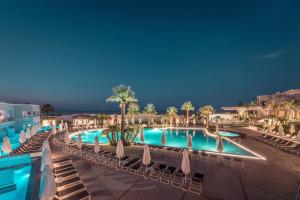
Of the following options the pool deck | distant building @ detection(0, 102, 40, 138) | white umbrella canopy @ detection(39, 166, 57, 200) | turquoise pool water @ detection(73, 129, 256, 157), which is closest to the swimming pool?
the pool deck

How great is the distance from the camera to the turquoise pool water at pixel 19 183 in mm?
7616

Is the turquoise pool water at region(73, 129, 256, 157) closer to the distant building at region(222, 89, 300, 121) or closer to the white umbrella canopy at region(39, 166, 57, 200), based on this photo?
the white umbrella canopy at region(39, 166, 57, 200)

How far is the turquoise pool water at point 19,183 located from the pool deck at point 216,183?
2.63 meters

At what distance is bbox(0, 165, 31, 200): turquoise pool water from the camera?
7616 millimetres

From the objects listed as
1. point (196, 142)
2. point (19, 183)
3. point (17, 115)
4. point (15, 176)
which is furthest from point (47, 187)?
point (17, 115)

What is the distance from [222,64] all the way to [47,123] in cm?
8211

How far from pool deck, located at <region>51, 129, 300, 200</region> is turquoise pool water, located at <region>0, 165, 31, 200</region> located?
263cm

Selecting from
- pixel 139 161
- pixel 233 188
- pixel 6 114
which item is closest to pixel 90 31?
pixel 6 114

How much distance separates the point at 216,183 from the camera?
7074mm

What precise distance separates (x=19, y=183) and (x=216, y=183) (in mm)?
10514

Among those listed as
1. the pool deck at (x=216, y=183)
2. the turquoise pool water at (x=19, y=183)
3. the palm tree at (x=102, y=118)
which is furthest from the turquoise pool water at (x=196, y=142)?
the turquoise pool water at (x=19, y=183)

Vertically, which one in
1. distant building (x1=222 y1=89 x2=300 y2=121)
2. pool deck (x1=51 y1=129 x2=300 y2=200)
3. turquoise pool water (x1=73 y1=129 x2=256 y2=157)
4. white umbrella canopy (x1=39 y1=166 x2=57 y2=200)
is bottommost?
turquoise pool water (x1=73 y1=129 x2=256 y2=157)

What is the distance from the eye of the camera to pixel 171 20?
1635 inches

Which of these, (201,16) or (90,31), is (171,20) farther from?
(90,31)
